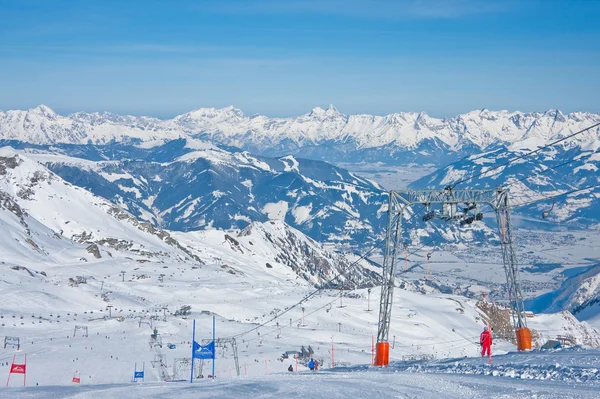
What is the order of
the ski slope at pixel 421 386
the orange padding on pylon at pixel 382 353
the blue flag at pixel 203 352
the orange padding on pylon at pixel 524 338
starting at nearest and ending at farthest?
1. the ski slope at pixel 421 386
2. the blue flag at pixel 203 352
3. the orange padding on pylon at pixel 524 338
4. the orange padding on pylon at pixel 382 353

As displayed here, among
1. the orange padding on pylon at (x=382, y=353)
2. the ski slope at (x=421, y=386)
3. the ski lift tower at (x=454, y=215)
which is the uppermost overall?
the ski lift tower at (x=454, y=215)

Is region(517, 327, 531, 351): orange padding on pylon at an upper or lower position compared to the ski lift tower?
lower

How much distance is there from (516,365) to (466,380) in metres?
3.73

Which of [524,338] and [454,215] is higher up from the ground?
[454,215]

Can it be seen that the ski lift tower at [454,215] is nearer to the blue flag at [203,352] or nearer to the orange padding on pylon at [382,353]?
the orange padding on pylon at [382,353]

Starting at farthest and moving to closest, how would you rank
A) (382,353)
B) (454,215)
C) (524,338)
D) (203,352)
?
(454,215)
(382,353)
(524,338)
(203,352)

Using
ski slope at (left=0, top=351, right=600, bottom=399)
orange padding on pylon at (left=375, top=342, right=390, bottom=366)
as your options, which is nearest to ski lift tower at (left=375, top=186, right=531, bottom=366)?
orange padding on pylon at (left=375, top=342, right=390, bottom=366)

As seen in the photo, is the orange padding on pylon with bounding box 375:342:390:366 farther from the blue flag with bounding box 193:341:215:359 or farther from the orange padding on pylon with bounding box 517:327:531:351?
the blue flag with bounding box 193:341:215:359

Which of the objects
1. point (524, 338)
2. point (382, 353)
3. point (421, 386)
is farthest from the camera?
point (382, 353)

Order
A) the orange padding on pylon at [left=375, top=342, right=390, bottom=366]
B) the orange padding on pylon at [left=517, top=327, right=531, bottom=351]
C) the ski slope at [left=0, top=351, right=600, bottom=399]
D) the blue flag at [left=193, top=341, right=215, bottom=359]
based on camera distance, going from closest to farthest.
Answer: the ski slope at [left=0, top=351, right=600, bottom=399] < the blue flag at [left=193, top=341, right=215, bottom=359] < the orange padding on pylon at [left=517, top=327, right=531, bottom=351] < the orange padding on pylon at [left=375, top=342, right=390, bottom=366]

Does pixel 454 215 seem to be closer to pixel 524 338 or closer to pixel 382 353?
pixel 524 338

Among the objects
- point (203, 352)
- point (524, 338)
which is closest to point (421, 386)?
point (203, 352)

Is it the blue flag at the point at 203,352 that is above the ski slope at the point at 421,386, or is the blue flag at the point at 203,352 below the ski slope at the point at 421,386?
above

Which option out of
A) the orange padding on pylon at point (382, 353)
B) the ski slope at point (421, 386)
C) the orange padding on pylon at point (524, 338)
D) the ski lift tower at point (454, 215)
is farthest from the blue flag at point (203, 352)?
the orange padding on pylon at point (524, 338)
